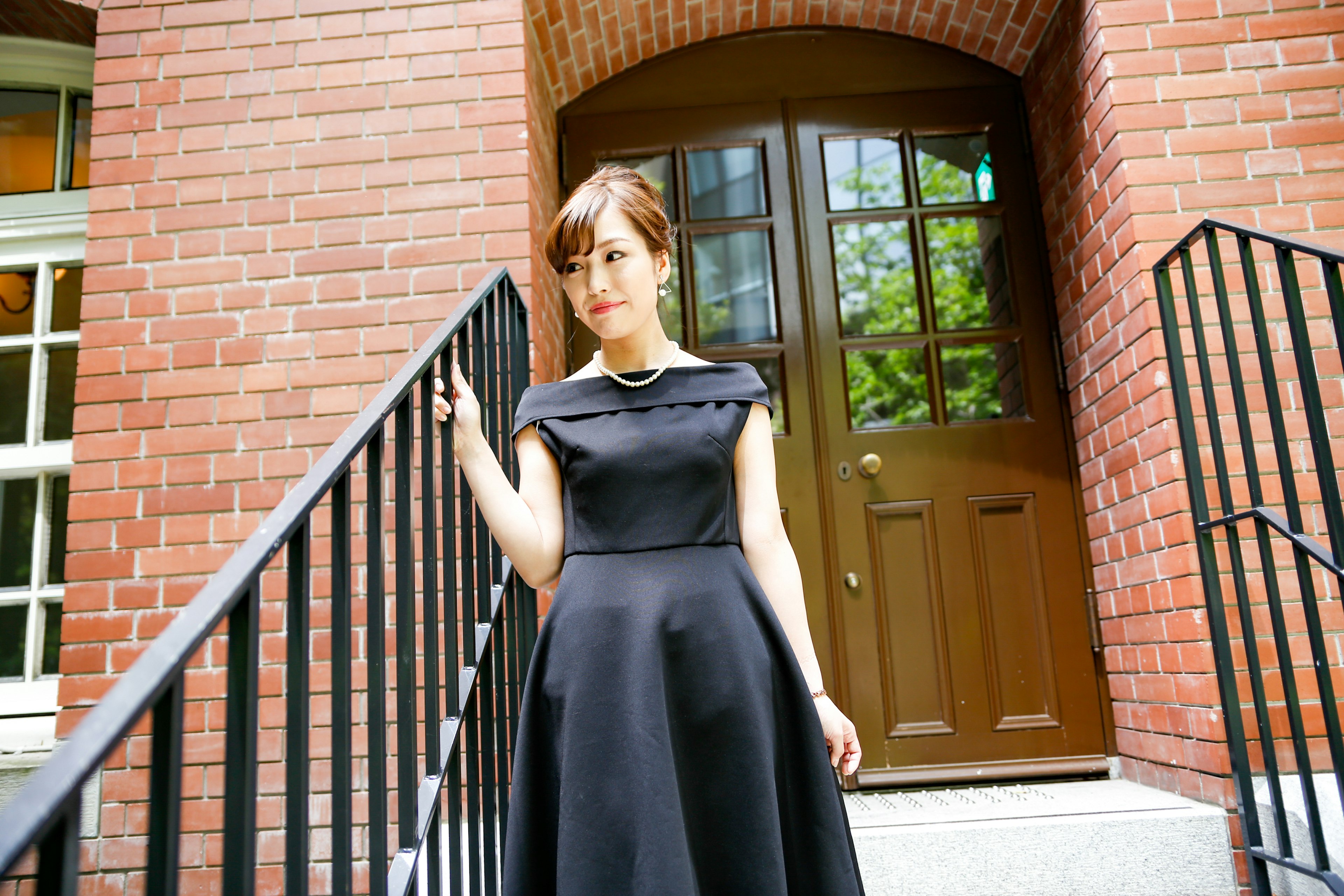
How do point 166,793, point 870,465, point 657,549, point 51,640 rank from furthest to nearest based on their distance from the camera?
point 870,465 → point 51,640 → point 657,549 → point 166,793

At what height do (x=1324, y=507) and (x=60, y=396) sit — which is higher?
(x=60, y=396)

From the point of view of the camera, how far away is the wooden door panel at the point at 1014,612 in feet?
9.69

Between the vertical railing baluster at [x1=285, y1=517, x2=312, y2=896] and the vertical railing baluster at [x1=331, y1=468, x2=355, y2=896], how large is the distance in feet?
0.16

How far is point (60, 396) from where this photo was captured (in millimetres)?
3199

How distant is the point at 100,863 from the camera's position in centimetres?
244

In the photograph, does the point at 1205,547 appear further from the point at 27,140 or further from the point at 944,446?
the point at 27,140

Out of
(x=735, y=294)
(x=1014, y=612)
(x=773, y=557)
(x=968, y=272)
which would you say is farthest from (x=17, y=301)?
(x=1014, y=612)

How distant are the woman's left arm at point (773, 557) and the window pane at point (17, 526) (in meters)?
2.89

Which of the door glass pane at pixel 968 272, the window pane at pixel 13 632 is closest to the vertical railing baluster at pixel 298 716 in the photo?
the window pane at pixel 13 632

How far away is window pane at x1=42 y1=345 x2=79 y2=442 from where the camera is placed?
3.19 metres

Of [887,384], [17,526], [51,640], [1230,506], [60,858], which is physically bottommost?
[60,858]

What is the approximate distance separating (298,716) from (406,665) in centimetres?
29

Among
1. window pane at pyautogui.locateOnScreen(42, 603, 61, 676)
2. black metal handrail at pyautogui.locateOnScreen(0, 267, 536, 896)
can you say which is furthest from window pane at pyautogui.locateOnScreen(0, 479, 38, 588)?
black metal handrail at pyautogui.locateOnScreen(0, 267, 536, 896)

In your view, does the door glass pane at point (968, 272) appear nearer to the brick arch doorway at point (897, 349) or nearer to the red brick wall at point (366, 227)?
the brick arch doorway at point (897, 349)
